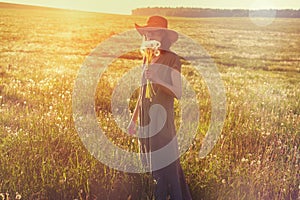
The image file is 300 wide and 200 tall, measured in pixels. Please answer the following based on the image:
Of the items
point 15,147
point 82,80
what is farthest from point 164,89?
point 82,80

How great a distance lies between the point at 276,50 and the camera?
4031 centimetres

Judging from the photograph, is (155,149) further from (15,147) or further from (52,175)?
(15,147)

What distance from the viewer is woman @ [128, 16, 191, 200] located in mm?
4363

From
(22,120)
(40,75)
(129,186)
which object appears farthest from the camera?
(40,75)

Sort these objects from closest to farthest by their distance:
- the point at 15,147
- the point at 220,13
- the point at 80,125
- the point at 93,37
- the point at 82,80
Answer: the point at 15,147 < the point at 80,125 < the point at 82,80 < the point at 93,37 < the point at 220,13

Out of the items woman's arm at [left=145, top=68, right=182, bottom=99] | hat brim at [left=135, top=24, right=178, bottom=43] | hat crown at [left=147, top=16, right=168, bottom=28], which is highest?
hat crown at [left=147, top=16, right=168, bottom=28]

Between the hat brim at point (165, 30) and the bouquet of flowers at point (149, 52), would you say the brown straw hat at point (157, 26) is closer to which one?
the hat brim at point (165, 30)

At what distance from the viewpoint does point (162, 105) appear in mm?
4500

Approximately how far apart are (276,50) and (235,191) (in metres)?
37.3

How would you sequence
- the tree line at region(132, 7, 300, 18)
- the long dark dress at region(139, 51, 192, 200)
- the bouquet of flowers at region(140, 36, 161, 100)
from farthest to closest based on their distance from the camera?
the tree line at region(132, 7, 300, 18)
the long dark dress at region(139, 51, 192, 200)
the bouquet of flowers at region(140, 36, 161, 100)

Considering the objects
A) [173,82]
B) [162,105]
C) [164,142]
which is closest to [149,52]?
[173,82]

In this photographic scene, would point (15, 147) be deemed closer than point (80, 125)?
Yes

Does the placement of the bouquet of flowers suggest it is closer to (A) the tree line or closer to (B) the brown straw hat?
(B) the brown straw hat

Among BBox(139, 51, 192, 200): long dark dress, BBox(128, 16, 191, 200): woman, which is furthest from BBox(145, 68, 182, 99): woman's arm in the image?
BBox(139, 51, 192, 200): long dark dress
